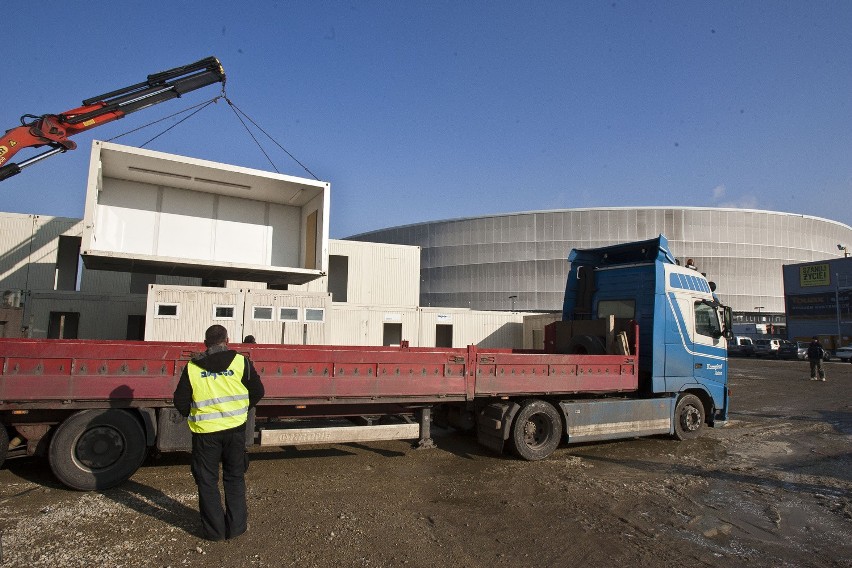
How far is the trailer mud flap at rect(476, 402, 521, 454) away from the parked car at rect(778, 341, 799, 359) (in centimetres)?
3772

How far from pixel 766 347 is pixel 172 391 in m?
43.6

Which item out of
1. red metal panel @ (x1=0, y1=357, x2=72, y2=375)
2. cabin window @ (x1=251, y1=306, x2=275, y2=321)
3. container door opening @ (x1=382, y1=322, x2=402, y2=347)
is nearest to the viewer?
red metal panel @ (x1=0, y1=357, x2=72, y2=375)

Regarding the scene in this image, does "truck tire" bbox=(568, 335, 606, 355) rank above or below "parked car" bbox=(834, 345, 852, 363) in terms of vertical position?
above

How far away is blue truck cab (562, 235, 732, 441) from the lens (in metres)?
8.25

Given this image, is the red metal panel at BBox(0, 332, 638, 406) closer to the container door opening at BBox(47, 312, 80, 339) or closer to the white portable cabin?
the white portable cabin

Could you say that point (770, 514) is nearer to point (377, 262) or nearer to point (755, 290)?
point (377, 262)

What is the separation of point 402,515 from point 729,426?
839 centimetres

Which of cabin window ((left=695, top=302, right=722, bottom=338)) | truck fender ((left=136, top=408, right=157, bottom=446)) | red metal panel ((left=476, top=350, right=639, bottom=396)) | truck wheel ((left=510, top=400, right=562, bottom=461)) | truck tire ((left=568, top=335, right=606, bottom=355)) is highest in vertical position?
cabin window ((left=695, top=302, right=722, bottom=338))

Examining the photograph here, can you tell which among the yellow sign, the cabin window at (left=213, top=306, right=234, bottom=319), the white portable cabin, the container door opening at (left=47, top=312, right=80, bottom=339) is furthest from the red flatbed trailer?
the yellow sign

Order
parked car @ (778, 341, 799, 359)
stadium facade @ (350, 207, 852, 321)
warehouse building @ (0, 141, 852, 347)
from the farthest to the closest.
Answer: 1. stadium facade @ (350, 207, 852, 321)
2. parked car @ (778, 341, 799, 359)
3. warehouse building @ (0, 141, 852, 347)

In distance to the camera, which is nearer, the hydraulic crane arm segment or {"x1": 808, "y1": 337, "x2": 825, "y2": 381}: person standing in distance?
the hydraulic crane arm segment

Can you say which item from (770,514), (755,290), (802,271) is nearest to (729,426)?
(770,514)

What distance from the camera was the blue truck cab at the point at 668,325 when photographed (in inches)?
325

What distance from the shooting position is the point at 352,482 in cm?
600
